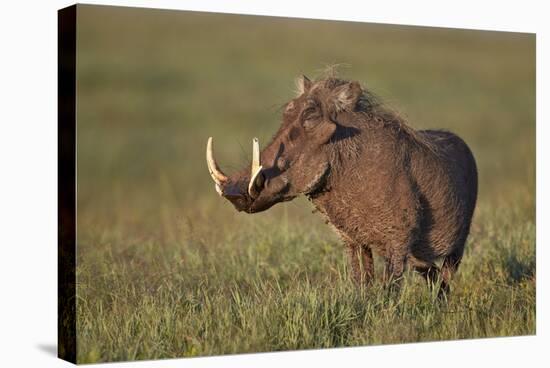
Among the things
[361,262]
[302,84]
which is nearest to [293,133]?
[302,84]

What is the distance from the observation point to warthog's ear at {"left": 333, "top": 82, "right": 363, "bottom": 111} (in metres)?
9.47

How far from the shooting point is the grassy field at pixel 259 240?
9156 millimetres

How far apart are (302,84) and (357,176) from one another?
0.83m

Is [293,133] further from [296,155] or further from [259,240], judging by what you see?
[259,240]

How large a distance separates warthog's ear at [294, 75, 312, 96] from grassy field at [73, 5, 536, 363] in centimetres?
27

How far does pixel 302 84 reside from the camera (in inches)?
378

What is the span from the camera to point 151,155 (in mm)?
20672

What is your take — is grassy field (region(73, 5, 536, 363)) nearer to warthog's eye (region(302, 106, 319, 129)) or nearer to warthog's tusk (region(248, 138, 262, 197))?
warthog's eye (region(302, 106, 319, 129))

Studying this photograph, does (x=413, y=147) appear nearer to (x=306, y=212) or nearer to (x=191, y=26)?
(x=306, y=212)

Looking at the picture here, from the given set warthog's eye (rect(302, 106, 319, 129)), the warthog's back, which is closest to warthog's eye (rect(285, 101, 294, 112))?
warthog's eye (rect(302, 106, 319, 129))

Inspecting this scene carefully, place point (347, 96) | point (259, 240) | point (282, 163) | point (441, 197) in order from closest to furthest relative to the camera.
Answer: point (282, 163) < point (347, 96) < point (441, 197) < point (259, 240)

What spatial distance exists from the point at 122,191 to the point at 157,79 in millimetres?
6652

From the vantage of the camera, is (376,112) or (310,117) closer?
(310,117)

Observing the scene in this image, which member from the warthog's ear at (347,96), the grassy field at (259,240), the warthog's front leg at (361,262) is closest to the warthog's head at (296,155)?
the warthog's ear at (347,96)
